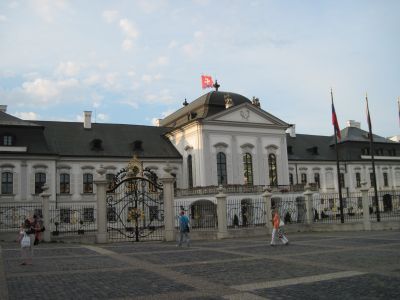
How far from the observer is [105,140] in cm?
4406

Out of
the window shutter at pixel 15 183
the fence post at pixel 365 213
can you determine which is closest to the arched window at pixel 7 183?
the window shutter at pixel 15 183

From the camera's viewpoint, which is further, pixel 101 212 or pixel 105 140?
pixel 105 140

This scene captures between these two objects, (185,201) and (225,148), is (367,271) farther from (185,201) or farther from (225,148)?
(225,148)

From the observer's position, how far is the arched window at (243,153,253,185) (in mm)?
43291

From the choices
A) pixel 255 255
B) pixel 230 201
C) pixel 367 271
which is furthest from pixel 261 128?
pixel 367 271

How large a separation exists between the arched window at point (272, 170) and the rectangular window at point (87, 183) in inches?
677

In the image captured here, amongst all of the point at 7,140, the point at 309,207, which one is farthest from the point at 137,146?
the point at 309,207

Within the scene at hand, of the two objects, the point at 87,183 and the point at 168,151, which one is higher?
the point at 168,151

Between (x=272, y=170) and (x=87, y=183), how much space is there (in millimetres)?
17871

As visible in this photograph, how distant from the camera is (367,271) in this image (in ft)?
34.8

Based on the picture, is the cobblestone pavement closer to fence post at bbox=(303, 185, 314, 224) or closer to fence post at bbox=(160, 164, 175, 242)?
Answer: fence post at bbox=(160, 164, 175, 242)

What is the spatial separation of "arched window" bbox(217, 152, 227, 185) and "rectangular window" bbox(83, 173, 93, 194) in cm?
1179

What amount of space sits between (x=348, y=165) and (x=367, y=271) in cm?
4783

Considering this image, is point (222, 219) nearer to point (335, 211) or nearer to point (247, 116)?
point (335, 211)
